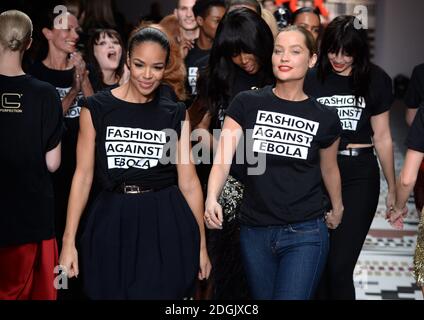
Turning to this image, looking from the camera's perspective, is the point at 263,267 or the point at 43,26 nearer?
the point at 263,267

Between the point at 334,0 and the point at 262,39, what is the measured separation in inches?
525

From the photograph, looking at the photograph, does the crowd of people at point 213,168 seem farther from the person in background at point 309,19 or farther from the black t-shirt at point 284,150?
the person in background at point 309,19

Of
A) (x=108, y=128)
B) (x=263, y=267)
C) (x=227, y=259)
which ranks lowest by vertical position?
(x=227, y=259)

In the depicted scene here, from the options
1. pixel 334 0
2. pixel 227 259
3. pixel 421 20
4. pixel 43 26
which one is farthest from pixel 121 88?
pixel 334 0

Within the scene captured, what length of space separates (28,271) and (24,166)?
460 millimetres

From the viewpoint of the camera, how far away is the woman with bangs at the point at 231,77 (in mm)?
3738

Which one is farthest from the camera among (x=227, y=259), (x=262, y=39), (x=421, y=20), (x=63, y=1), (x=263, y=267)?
(x=421, y=20)

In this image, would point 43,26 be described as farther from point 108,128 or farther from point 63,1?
point 108,128

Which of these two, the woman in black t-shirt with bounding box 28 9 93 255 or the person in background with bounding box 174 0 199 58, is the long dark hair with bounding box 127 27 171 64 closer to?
the woman in black t-shirt with bounding box 28 9 93 255

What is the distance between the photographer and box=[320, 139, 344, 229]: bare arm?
3.29 metres

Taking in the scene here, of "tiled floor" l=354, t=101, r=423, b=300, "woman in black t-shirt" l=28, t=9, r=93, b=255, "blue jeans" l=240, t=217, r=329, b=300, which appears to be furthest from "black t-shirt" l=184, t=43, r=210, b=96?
"tiled floor" l=354, t=101, r=423, b=300

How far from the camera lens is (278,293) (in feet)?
10.3

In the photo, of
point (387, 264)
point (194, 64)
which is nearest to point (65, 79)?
point (194, 64)

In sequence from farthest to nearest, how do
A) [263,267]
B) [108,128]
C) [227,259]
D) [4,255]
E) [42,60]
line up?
1. [42,60]
2. [227,259]
3. [4,255]
4. [263,267]
5. [108,128]
